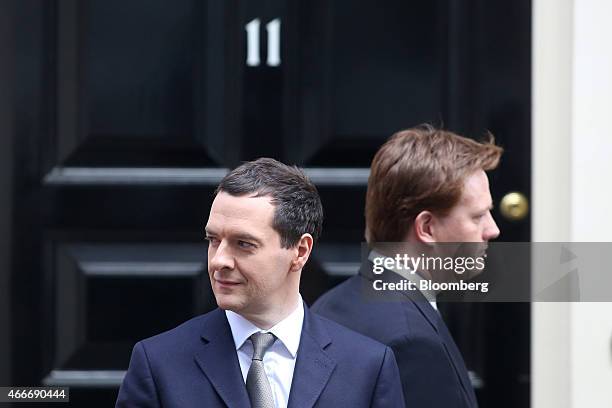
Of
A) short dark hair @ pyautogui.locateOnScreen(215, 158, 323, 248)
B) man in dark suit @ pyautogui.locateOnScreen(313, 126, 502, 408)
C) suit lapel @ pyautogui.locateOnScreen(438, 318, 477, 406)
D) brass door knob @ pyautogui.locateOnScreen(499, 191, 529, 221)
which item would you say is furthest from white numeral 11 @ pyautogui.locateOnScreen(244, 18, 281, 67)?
short dark hair @ pyautogui.locateOnScreen(215, 158, 323, 248)

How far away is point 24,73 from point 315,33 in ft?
2.91

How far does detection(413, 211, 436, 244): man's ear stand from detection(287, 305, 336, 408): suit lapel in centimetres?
71

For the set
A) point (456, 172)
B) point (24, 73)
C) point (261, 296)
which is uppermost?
point (24, 73)

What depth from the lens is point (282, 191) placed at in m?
2.92

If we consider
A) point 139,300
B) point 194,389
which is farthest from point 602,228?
point 194,389

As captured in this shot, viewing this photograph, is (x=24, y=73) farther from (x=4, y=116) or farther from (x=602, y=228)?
(x=602, y=228)

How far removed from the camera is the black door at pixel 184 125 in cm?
420

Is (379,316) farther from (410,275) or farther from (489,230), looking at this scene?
(489,230)

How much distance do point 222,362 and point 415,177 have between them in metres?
0.91

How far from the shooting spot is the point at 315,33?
4250 millimetres

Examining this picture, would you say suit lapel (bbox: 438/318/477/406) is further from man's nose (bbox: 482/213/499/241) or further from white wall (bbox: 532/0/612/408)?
white wall (bbox: 532/0/612/408)

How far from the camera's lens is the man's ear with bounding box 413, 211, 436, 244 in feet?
11.9

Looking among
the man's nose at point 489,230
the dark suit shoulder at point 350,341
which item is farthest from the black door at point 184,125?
the dark suit shoulder at point 350,341

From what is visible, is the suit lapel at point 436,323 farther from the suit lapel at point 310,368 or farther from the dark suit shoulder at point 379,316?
the suit lapel at point 310,368
